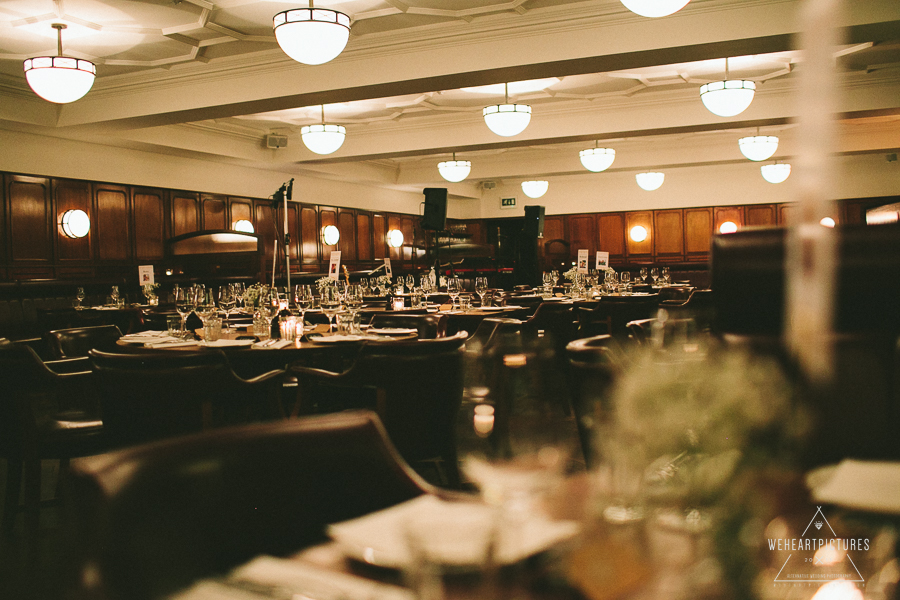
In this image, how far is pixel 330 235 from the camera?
14.5m

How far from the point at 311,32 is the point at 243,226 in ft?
26.0

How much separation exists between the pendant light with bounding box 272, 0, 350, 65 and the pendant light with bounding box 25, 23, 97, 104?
213 cm

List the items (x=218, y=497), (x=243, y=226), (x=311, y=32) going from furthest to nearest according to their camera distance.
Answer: (x=243, y=226), (x=311, y=32), (x=218, y=497)

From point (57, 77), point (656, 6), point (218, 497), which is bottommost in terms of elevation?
point (218, 497)

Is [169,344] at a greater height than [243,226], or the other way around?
[243,226]

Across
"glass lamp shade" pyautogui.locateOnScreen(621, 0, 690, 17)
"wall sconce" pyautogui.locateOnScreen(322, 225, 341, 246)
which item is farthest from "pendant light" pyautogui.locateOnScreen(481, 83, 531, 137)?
"wall sconce" pyautogui.locateOnScreen(322, 225, 341, 246)

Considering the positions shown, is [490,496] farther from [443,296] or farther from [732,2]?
[443,296]

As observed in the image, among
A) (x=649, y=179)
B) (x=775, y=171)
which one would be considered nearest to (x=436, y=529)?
(x=649, y=179)

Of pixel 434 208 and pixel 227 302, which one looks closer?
pixel 227 302

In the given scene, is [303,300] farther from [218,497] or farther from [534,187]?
[534,187]

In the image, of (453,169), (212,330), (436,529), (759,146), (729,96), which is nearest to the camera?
(436,529)

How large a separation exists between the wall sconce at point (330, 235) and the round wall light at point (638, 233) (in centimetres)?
750

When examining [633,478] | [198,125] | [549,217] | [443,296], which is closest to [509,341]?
[633,478]

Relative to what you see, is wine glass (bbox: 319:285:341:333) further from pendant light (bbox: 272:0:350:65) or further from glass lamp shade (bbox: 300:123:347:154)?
glass lamp shade (bbox: 300:123:347:154)
